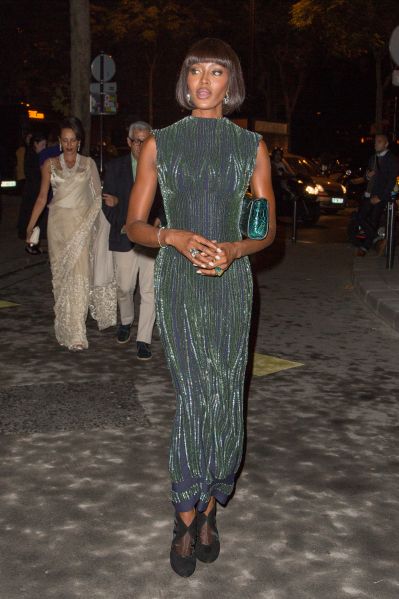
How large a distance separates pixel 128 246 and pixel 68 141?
0.98 m

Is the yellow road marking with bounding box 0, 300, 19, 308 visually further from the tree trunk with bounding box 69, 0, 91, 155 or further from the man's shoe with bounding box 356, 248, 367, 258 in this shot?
the tree trunk with bounding box 69, 0, 91, 155

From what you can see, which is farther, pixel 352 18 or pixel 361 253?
pixel 352 18

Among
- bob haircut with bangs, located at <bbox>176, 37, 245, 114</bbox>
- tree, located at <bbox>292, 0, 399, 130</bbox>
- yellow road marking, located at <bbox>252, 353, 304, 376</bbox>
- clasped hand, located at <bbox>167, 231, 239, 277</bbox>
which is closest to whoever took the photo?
clasped hand, located at <bbox>167, 231, 239, 277</bbox>

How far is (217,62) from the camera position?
3.45 metres

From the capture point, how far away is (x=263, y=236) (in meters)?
3.33

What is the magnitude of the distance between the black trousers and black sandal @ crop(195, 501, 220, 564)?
1083cm

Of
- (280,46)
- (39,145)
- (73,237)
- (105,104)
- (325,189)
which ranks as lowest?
(325,189)

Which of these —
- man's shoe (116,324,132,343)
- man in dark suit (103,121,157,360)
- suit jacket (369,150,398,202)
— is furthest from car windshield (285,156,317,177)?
man in dark suit (103,121,157,360)

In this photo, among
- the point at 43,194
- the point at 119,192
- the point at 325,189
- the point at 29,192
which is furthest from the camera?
the point at 325,189

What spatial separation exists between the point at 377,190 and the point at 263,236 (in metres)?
11.0

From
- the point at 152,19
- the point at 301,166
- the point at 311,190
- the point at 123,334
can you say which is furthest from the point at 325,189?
the point at 152,19

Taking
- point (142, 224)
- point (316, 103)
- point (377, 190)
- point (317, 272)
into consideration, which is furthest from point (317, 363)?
point (316, 103)

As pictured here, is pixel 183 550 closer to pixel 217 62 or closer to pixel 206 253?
pixel 206 253

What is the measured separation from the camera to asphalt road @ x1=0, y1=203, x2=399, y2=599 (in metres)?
3.58
